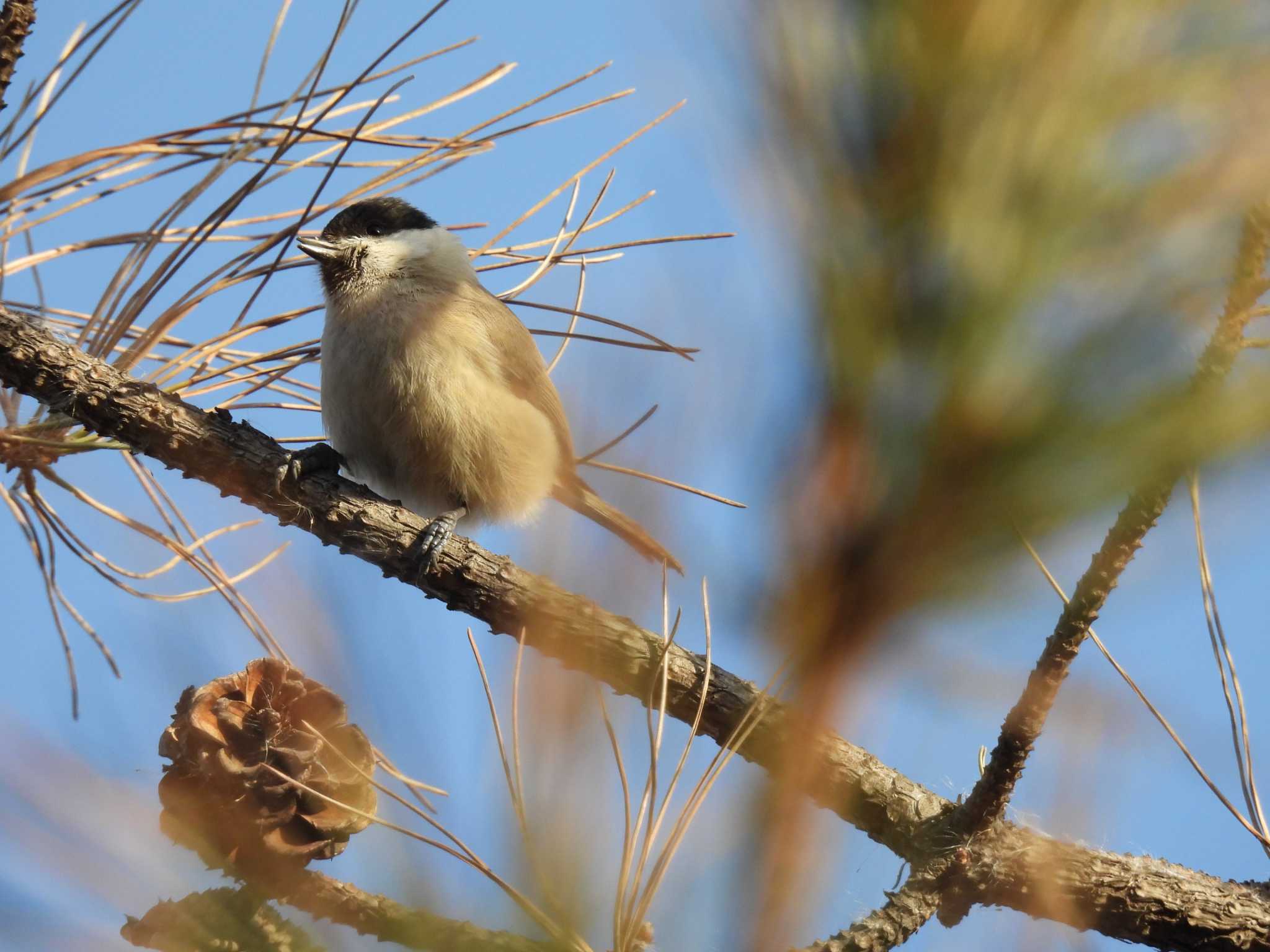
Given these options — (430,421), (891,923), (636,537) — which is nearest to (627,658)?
(636,537)

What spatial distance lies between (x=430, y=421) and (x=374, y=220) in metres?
0.84

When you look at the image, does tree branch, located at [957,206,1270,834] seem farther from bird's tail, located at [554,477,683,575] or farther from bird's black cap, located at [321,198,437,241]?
bird's black cap, located at [321,198,437,241]

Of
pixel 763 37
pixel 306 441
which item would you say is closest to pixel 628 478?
pixel 763 37

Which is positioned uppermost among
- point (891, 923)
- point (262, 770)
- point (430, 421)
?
point (430, 421)

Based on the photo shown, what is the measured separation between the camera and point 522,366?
3.39 meters

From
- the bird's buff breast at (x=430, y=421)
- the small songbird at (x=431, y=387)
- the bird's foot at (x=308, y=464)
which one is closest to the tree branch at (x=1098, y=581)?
the bird's foot at (x=308, y=464)

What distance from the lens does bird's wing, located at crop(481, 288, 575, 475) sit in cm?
333

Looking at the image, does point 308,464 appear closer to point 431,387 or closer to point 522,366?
point 431,387

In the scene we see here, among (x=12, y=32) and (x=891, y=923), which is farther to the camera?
(x=12, y=32)

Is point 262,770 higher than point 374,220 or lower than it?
lower

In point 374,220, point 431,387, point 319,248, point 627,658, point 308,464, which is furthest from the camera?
point 374,220

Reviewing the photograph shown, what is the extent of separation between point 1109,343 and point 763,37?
14.0 inches

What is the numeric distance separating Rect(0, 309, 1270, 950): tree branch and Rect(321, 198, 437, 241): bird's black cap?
1.25m

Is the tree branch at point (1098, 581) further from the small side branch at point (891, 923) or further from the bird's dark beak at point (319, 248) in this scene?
the bird's dark beak at point (319, 248)
